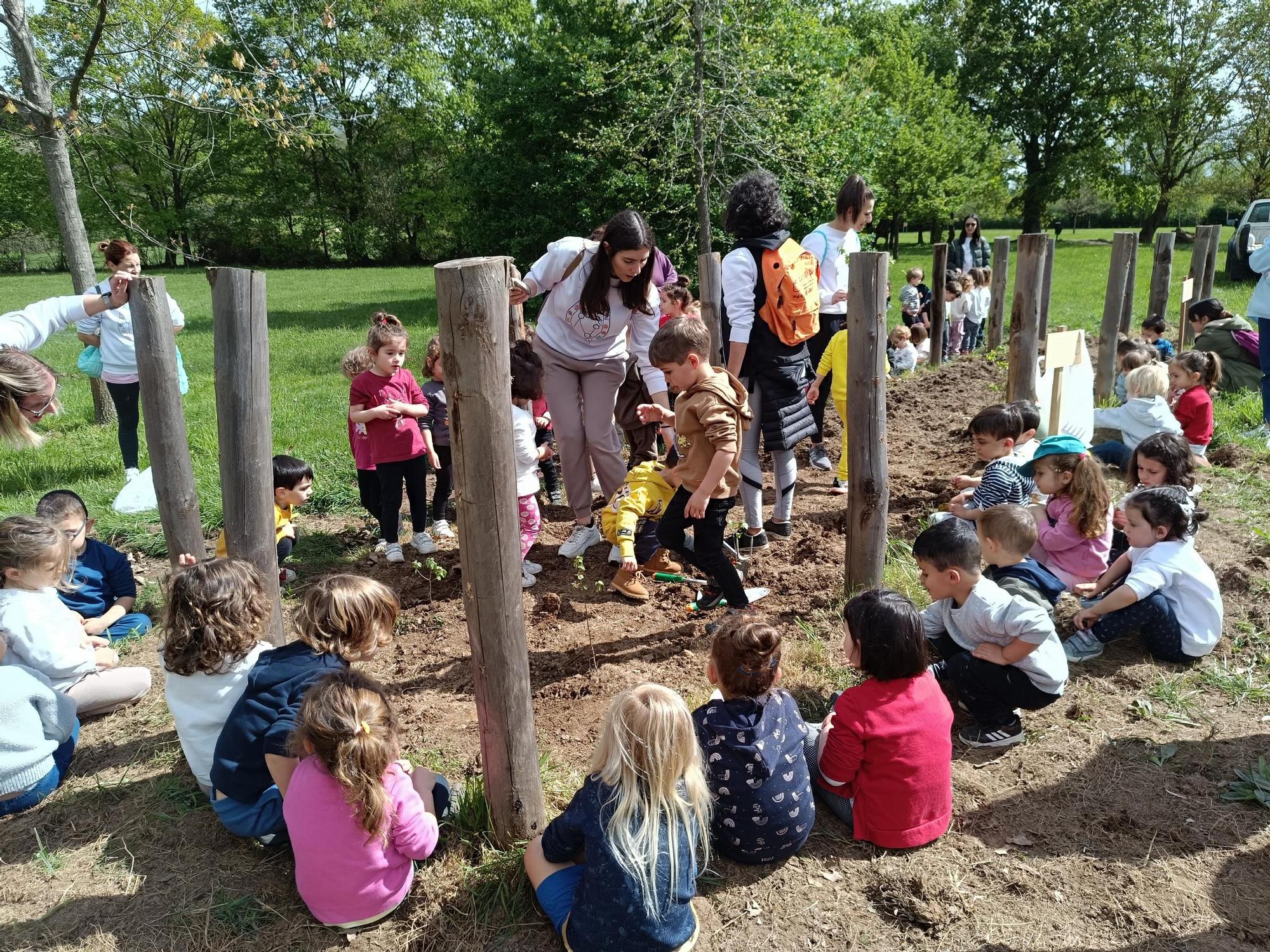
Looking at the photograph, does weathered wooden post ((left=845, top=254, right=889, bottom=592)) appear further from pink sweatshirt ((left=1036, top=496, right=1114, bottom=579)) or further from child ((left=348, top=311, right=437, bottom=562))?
child ((left=348, top=311, right=437, bottom=562))

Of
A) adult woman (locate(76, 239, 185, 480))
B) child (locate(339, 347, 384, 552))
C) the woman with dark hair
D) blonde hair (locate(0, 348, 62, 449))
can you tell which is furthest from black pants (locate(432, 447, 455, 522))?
adult woman (locate(76, 239, 185, 480))

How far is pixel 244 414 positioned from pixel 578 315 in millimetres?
1990

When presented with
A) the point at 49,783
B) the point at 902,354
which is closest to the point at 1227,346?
the point at 902,354

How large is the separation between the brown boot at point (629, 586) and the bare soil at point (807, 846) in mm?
216

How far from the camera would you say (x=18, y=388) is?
369cm

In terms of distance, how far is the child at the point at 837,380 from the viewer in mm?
6445

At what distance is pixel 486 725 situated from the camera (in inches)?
116

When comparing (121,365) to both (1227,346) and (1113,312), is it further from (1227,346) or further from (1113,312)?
(1227,346)

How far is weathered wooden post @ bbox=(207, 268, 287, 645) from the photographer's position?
3453mm

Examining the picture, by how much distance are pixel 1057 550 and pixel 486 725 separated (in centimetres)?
323

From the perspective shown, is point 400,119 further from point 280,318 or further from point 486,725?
point 486,725

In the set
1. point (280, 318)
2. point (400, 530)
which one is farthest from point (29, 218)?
point (400, 530)

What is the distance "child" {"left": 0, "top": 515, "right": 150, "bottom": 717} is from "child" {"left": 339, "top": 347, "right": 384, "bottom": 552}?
70.0 inches

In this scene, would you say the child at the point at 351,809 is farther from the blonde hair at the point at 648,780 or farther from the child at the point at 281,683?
the blonde hair at the point at 648,780
